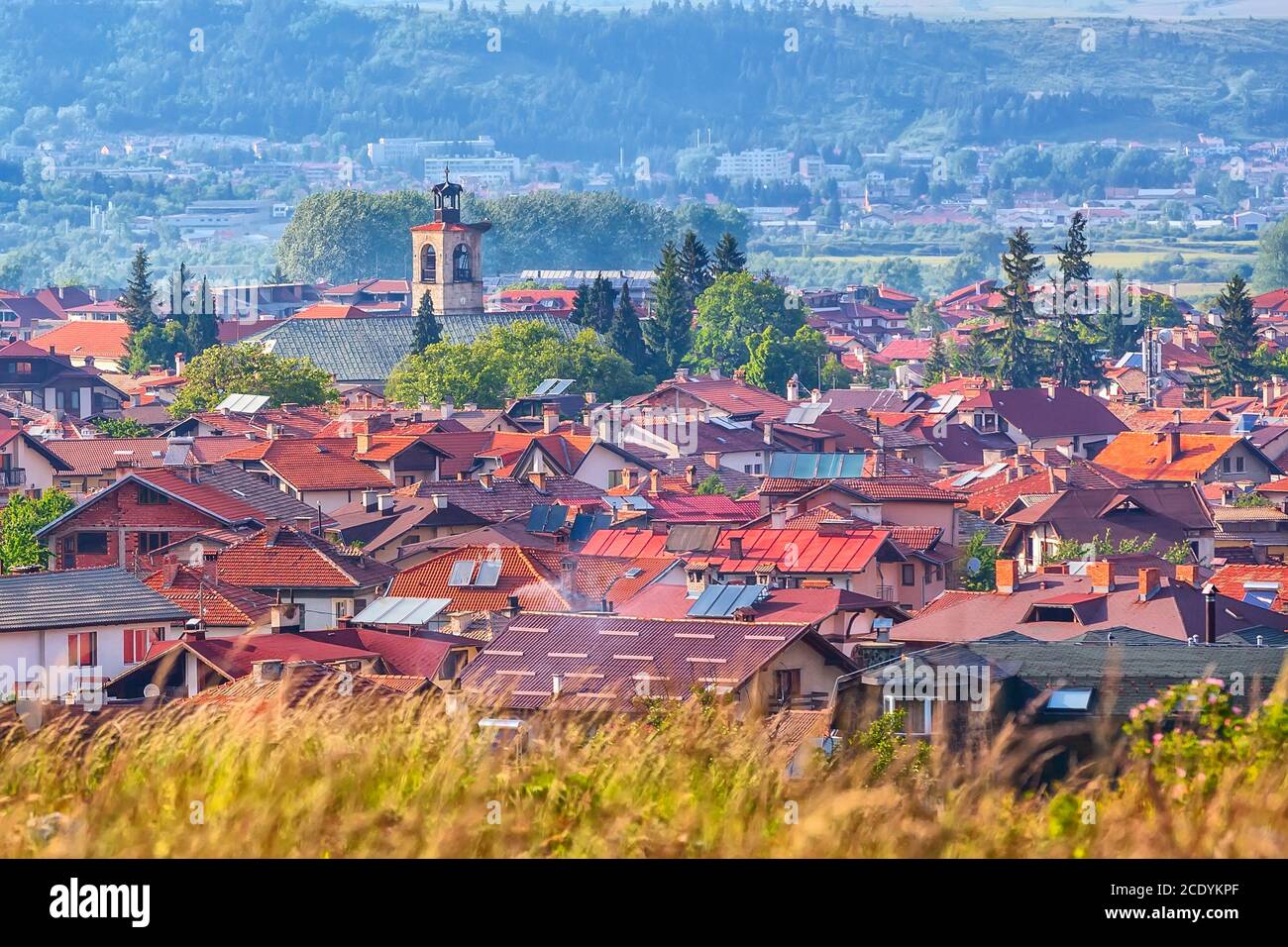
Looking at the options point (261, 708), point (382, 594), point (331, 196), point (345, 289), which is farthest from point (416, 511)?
point (331, 196)

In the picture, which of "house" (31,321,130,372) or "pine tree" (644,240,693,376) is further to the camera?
"house" (31,321,130,372)

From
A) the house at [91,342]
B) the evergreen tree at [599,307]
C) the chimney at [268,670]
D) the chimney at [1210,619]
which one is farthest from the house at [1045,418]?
the chimney at [268,670]

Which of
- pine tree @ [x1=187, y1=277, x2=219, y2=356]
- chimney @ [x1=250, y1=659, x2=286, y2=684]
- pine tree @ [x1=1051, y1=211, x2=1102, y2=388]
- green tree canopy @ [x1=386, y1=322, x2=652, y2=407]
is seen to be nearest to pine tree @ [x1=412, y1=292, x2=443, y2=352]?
green tree canopy @ [x1=386, y1=322, x2=652, y2=407]

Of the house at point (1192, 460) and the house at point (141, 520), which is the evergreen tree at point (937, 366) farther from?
the house at point (141, 520)

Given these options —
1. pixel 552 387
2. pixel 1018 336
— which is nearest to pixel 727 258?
pixel 1018 336

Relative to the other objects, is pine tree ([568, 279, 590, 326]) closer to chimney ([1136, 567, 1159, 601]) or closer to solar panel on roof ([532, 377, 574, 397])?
solar panel on roof ([532, 377, 574, 397])

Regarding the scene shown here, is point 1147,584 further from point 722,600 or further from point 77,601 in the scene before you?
point 77,601
